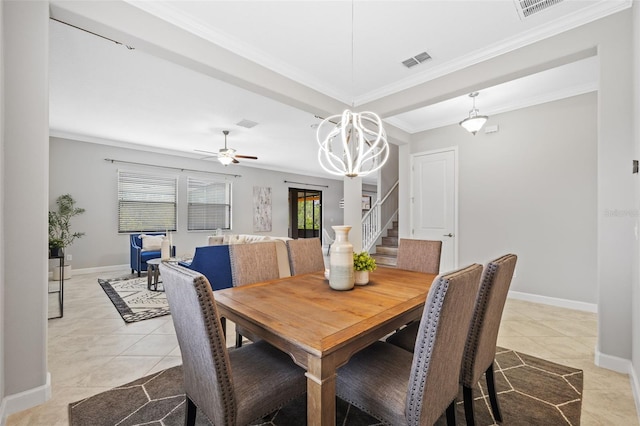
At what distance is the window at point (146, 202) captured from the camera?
247 inches

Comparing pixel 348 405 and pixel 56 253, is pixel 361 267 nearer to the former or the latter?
pixel 348 405

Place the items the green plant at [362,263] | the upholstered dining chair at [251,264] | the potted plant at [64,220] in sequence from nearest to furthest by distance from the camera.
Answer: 1. the green plant at [362,263]
2. the upholstered dining chair at [251,264]
3. the potted plant at [64,220]

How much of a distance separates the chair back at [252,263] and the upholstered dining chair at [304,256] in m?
0.18

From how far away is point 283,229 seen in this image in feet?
30.6

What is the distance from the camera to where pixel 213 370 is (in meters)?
1.11

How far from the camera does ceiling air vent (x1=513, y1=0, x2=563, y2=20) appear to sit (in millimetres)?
→ 2209

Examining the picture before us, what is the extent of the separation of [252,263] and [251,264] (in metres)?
0.01

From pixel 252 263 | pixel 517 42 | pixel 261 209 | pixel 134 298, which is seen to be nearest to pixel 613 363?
pixel 517 42

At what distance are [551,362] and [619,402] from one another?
1.66ft

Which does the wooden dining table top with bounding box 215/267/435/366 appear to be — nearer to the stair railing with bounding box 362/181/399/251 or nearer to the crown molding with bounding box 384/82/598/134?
the crown molding with bounding box 384/82/598/134

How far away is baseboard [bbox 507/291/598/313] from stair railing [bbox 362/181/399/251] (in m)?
2.55

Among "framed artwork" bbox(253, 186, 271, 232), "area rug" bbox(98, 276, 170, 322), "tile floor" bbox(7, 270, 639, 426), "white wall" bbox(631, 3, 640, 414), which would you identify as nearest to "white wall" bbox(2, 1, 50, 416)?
"tile floor" bbox(7, 270, 639, 426)

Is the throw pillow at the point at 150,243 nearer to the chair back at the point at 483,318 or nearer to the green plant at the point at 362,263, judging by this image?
the green plant at the point at 362,263

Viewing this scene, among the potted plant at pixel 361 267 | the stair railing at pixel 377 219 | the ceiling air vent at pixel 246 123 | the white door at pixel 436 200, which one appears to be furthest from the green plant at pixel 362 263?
the stair railing at pixel 377 219
